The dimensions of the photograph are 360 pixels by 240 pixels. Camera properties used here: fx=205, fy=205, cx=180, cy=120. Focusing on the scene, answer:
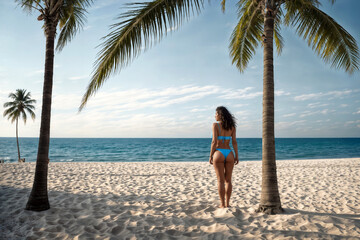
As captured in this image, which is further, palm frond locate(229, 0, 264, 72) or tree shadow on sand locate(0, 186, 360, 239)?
palm frond locate(229, 0, 264, 72)

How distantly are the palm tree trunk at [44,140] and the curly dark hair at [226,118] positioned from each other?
11.6 feet

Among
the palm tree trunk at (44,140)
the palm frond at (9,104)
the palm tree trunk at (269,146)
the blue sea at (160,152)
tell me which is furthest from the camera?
the blue sea at (160,152)

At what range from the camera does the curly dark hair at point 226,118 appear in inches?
158

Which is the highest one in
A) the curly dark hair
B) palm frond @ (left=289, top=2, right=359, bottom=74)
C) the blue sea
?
palm frond @ (left=289, top=2, right=359, bottom=74)

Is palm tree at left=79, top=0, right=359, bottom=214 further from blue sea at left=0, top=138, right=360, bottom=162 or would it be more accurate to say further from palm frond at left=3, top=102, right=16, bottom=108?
palm frond at left=3, top=102, right=16, bottom=108

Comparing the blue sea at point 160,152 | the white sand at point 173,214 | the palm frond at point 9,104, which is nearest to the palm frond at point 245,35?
the white sand at point 173,214

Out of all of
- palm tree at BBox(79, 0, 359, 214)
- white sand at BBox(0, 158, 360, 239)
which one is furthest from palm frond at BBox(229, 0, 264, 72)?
white sand at BBox(0, 158, 360, 239)

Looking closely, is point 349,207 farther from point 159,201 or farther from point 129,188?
point 129,188

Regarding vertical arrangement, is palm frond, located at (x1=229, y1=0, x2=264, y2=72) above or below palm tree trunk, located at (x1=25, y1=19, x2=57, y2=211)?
above

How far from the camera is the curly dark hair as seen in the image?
4006 millimetres

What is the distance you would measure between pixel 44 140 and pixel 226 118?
3736 millimetres

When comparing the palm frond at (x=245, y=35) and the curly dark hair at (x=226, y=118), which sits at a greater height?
the palm frond at (x=245, y=35)

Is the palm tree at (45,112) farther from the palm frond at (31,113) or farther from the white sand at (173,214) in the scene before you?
the palm frond at (31,113)

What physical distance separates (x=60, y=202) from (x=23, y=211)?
0.76m
